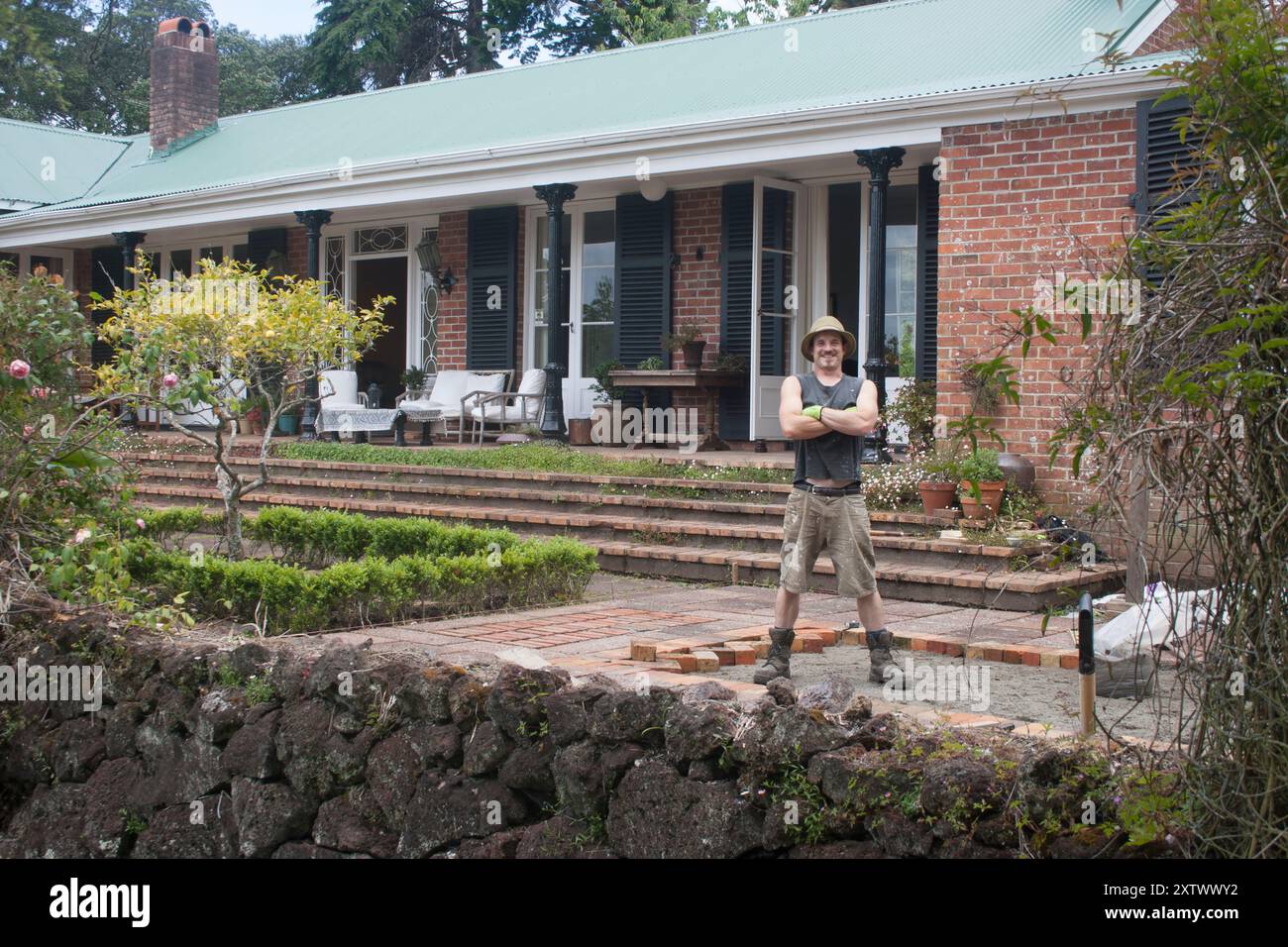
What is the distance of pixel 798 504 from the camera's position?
6273mm

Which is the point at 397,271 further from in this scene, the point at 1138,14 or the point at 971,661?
the point at 971,661

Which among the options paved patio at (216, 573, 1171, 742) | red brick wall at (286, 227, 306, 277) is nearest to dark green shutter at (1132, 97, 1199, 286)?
paved patio at (216, 573, 1171, 742)

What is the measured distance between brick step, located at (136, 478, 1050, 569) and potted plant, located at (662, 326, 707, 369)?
→ 3.09m

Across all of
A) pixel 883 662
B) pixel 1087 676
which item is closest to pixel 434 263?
pixel 883 662

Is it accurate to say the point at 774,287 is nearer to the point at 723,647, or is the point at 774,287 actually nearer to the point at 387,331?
the point at 723,647

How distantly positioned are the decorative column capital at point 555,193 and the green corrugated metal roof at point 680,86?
1.58 feet

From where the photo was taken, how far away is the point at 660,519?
34.5 feet

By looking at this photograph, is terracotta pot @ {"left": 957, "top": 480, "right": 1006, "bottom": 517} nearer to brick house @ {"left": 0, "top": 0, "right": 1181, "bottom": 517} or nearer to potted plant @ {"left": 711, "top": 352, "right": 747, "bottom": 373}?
brick house @ {"left": 0, "top": 0, "right": 1181, "bottom": 517}

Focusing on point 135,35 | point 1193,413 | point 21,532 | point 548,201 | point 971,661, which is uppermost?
point 135,35

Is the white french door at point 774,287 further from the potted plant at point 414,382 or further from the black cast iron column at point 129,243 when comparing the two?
the black cast iron column at point 129,243

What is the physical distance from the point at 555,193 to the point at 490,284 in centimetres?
250

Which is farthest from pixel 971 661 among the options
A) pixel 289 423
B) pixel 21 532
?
pixel 289 423

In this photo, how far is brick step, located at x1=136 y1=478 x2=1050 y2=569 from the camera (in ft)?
28.6
